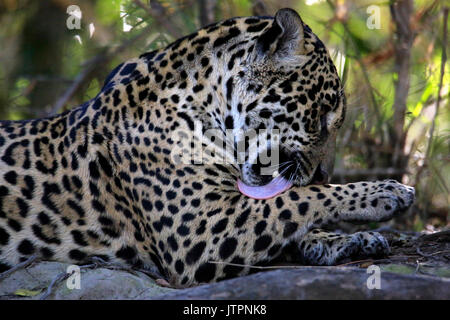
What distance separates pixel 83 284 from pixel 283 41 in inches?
101

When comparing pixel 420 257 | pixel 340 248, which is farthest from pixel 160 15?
pixel 420 257

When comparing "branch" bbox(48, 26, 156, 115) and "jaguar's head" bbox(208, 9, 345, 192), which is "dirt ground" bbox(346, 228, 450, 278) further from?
"branch" bbox(48, 26, 156, 115)

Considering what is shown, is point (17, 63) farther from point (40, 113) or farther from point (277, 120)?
point (277, 120)

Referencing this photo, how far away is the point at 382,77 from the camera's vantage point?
31.0ft

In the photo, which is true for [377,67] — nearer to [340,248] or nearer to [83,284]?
[340,248]

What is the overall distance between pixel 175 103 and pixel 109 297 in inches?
69.3

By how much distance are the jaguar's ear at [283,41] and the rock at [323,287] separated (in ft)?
7.20

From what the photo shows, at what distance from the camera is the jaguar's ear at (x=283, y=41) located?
543 centimetres

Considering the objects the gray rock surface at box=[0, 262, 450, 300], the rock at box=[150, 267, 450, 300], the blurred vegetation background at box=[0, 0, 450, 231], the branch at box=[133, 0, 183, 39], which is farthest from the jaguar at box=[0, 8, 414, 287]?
the branch at box=[133, 0, 183, 39]

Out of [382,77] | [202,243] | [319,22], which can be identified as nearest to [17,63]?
[319,22]

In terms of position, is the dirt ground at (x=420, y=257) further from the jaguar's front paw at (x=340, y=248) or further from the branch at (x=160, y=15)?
the branch at (x=160, y=15)

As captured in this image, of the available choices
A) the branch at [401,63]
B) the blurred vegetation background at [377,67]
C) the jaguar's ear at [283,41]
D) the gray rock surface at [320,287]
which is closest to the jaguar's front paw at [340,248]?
the gray rock surface at [320,287]

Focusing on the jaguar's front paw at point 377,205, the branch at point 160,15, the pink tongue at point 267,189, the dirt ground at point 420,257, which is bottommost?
the dirt ground at point 420,257

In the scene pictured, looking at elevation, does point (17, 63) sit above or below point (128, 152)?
above
